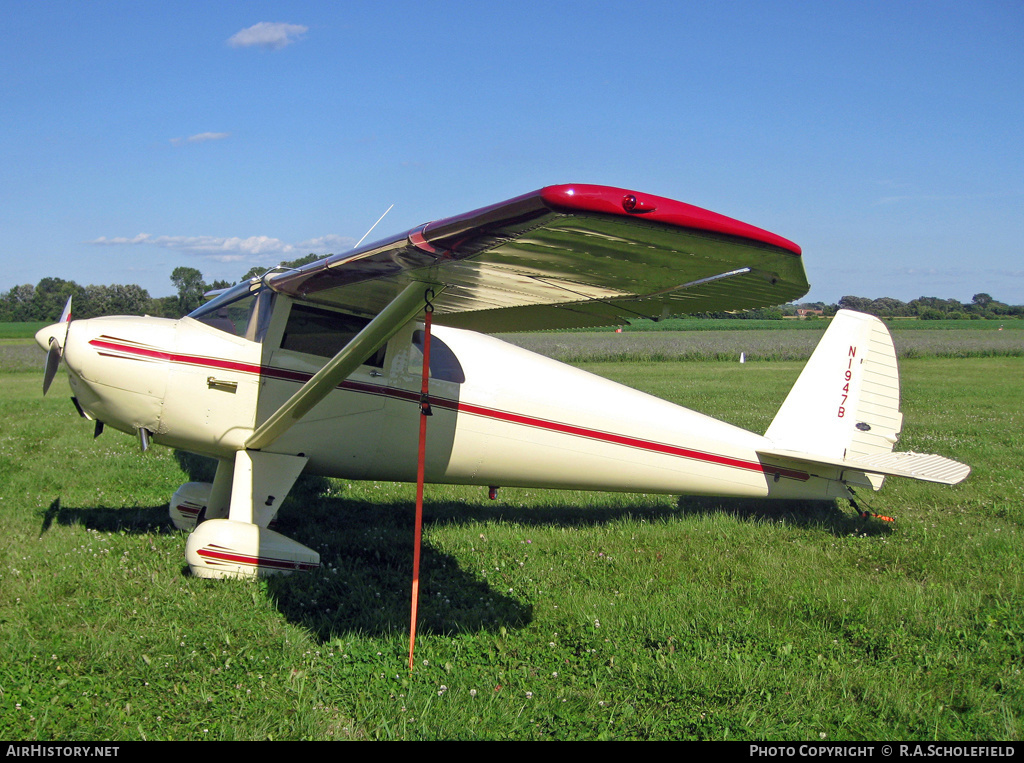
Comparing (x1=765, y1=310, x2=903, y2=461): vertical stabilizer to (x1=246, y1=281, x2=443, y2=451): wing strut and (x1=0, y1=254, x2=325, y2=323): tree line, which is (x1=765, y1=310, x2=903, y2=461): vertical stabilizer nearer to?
(x1=246, y1=281, x2=443, y2=451): wing strut

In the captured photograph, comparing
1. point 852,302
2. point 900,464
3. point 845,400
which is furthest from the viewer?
point 852,302

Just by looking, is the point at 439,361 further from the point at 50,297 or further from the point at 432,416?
the point at 50,297

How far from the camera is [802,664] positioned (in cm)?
401

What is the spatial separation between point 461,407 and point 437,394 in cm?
24

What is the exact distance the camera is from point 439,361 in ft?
19.0

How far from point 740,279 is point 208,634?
386 cm

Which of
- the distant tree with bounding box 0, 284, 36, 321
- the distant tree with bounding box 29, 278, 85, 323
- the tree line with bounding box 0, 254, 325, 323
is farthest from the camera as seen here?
the distant tree with bounding box 0, 284, 36, 321

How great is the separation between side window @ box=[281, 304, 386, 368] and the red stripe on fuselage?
0.71 feet

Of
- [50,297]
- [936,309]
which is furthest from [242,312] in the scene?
[936,309]

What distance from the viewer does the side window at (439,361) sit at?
5.66 m

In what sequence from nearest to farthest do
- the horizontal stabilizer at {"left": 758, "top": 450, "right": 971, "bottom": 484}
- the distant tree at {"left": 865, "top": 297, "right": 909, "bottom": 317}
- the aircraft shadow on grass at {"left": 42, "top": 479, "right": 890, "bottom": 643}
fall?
the aircraft shadow on grass at {"left": 42, "top": 479, "right": 890, "bottom": 643}, the horizontal stabilizer at {"left": 758, "top": 450, "right": 971, "bottom": 484}, the distant tree at {"left": 865, "top": 297, "right": 909, "bottom": 317}

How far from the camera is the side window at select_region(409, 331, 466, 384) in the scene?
5.66 meters

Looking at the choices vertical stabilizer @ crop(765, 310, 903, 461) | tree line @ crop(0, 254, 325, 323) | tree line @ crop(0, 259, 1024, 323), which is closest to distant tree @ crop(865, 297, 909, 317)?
tree line @ crop(0, 259, 1024, 323)
